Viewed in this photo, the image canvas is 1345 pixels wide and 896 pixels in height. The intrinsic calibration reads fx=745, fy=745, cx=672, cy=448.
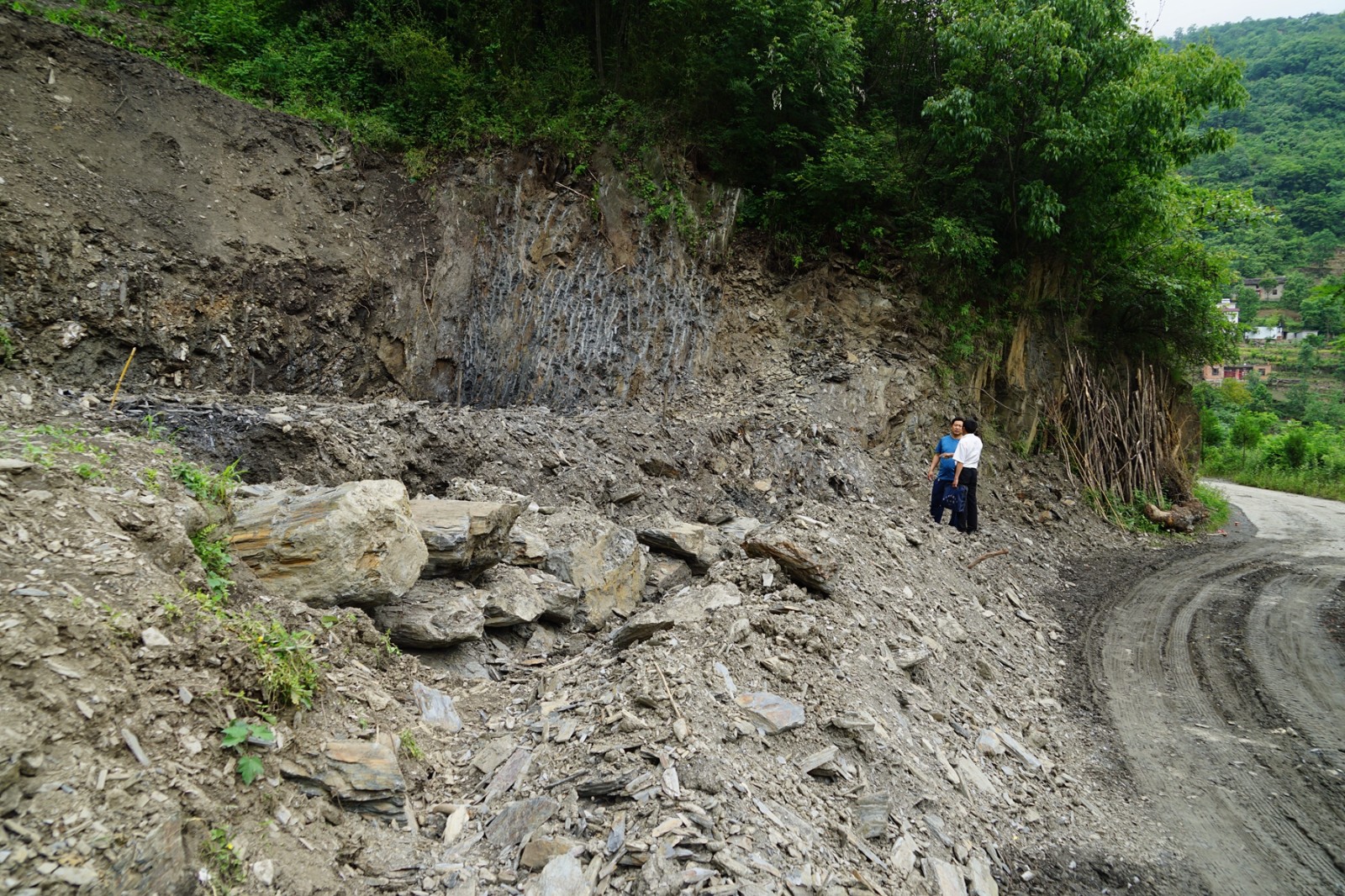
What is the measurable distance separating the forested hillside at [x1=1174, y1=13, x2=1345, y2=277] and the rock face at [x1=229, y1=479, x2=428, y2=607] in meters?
40.8

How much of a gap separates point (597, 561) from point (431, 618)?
5.95 feet

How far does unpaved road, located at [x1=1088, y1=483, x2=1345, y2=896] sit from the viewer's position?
13.5ft

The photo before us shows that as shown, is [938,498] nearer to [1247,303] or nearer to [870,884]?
[870,884]

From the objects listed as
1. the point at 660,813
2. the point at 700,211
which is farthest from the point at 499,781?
the point at 700,211

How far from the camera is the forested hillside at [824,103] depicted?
10.1 metres

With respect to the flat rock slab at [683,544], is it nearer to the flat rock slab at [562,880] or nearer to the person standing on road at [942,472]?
the person standing on road at [942,472]

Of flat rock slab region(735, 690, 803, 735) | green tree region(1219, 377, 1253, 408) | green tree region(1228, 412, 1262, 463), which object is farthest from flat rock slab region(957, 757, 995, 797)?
green tree region(1219, 377, 1253, 408)

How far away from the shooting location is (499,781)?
3.68 metres

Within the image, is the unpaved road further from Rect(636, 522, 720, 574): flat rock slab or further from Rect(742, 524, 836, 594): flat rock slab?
Rect(636, 522, 720, 574): flat rock slab

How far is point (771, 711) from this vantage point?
4.34 m

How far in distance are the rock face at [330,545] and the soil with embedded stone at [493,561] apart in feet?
0.14

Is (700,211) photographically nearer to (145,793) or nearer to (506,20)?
(506,20)

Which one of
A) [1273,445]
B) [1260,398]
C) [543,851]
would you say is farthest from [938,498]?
[1260,398]

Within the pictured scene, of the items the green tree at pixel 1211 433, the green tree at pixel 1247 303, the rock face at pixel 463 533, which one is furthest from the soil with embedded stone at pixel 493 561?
the green tree at pixel 1247 303
